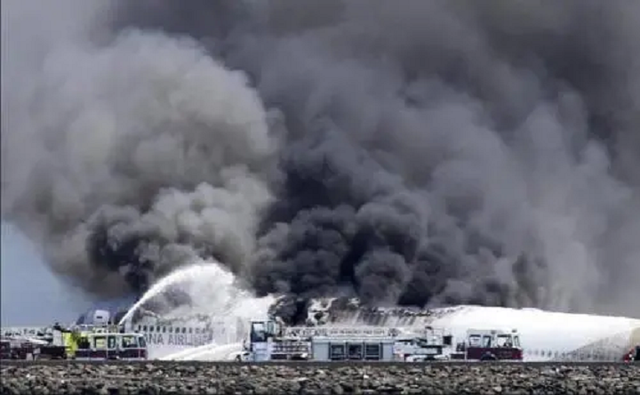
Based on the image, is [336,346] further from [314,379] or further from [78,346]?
[314,379]

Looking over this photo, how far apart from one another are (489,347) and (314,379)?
17.1 metres

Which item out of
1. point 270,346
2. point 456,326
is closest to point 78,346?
point 270,346

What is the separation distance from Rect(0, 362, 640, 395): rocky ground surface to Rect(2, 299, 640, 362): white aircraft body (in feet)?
45.0

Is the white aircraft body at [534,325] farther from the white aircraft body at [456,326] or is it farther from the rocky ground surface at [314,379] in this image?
the rocky ground surface at [314,379]

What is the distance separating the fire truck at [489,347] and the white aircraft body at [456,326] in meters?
1.84

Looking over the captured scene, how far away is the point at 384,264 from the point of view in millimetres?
66125

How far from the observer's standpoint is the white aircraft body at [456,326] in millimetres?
58500

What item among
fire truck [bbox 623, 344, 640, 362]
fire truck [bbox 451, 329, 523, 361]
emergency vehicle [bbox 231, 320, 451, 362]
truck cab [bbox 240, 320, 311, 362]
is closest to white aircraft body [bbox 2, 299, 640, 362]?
fire truck [bbox 623, 344, 640, 362]

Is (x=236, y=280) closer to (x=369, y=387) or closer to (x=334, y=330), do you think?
(x=334, y=330)

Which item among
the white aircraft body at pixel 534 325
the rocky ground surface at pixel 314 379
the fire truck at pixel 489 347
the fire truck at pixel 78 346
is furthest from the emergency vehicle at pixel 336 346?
the white aircraft body at pixel 534 325

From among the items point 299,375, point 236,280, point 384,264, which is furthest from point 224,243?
point 299,375

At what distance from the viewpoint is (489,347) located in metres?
53.0

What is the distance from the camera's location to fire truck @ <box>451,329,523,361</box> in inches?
2049

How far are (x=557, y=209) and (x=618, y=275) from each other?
5106mm
